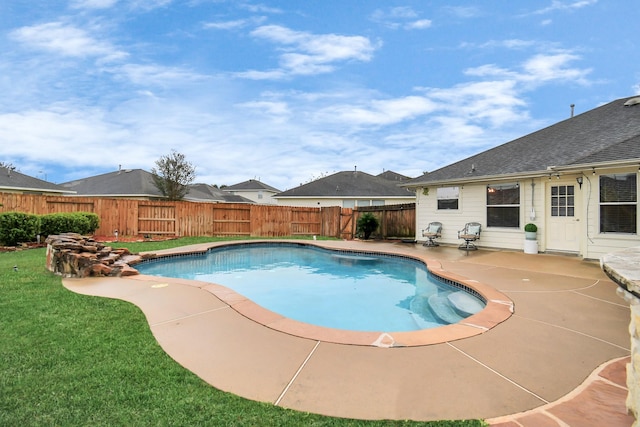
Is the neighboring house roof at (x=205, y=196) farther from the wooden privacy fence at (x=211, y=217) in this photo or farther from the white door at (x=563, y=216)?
the white door at (x=563, y=216)

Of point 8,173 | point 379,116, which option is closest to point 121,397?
point 379,116

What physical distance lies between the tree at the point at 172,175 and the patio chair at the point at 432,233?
19.9 meters

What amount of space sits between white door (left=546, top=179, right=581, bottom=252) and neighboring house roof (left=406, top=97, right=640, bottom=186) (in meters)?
0.75

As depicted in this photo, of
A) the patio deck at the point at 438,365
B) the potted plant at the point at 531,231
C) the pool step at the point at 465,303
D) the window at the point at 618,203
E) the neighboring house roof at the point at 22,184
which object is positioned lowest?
the pool step at the point at 465,303

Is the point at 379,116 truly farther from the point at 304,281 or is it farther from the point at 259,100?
the point at 304,281

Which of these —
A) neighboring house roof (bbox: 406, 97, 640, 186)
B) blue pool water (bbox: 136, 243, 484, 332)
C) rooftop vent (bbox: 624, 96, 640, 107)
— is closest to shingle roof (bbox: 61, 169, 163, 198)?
blue pool water (bbox: 136, 243, 484, 332)

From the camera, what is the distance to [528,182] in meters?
9.77

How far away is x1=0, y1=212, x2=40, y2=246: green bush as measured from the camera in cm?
1012

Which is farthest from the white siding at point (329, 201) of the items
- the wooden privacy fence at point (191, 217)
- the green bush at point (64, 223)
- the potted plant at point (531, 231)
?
the green bush at point (64, 223)

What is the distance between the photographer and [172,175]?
25172 millimetres

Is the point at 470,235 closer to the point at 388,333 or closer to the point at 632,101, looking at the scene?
the point at 632,101

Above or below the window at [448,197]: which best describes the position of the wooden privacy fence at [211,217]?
below

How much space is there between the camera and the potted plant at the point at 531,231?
9.34 meters

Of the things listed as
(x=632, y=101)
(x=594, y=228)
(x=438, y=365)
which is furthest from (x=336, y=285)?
(x=632, y=101)
